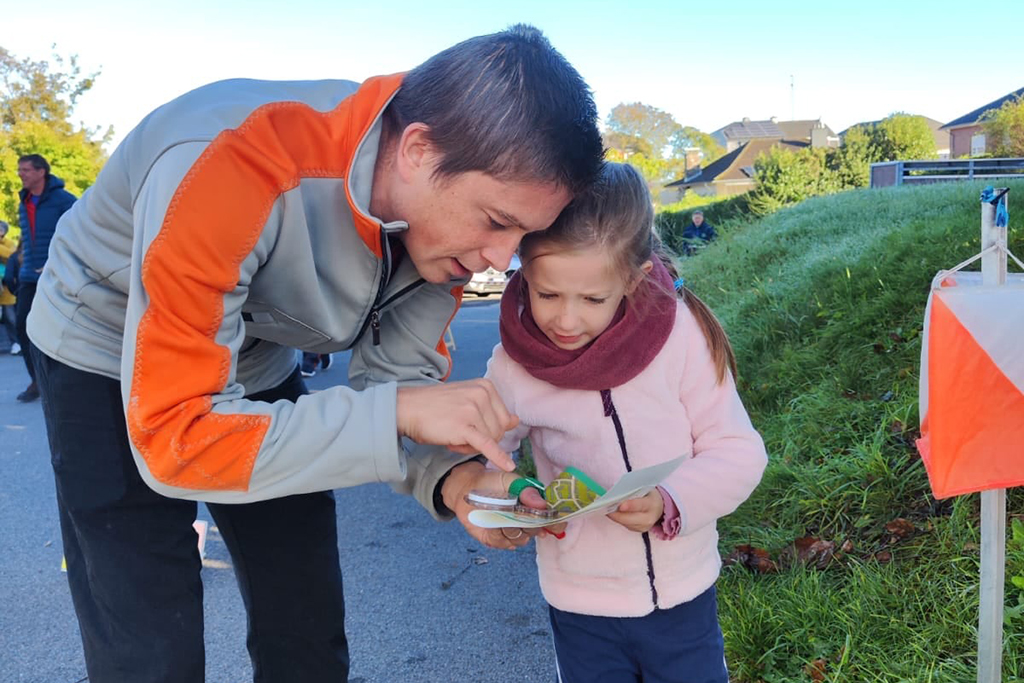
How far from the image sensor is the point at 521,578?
3.62 m

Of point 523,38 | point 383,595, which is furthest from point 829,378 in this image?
point 523,38

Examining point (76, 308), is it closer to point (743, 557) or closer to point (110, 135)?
point (743, 557)

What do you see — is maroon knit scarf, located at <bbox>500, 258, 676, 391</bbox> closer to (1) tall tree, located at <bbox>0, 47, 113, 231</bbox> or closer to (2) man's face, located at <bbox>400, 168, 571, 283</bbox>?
(2) man's face, located at <bbox>400, 168, 571, 283</bbox>

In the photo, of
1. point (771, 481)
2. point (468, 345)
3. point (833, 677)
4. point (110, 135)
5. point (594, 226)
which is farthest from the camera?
point (110, 135)

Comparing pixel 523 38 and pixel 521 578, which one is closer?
pixel 523 38

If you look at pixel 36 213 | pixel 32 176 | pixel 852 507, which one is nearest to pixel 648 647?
pixel 852 507

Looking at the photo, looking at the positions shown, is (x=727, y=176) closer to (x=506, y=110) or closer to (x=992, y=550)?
(x=992, y=550)

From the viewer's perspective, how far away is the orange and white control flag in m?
1.79

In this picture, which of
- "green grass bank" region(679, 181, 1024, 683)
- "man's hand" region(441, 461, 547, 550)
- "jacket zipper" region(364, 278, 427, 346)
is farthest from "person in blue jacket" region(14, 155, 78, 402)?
"man's hand" region(441, 461, 547, 550)

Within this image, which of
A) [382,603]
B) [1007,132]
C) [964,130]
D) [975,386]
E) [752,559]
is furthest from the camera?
[964,130]

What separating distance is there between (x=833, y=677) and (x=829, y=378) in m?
2.08

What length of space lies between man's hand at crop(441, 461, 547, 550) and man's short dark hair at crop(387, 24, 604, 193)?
0.72m

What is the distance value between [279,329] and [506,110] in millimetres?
709

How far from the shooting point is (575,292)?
6.30 ft
